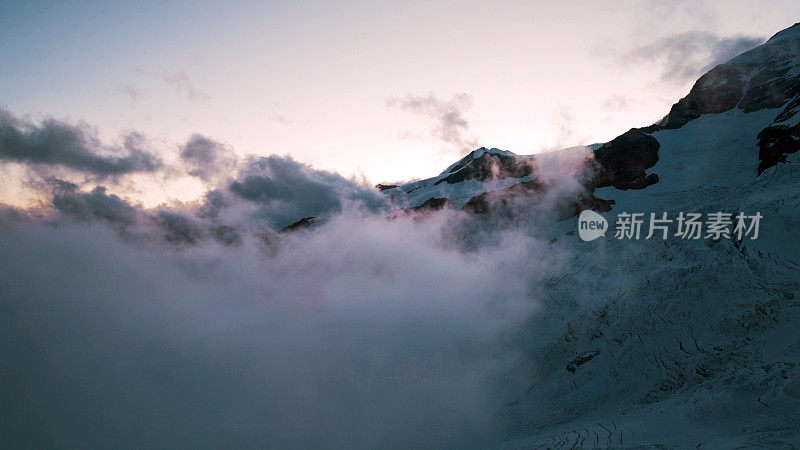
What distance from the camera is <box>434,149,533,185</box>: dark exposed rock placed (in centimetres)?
11075

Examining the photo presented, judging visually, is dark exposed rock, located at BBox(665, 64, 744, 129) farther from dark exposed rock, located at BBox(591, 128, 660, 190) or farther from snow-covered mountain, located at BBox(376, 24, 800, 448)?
dark exposed rock, located at BBox(591, 128, 660, 190)

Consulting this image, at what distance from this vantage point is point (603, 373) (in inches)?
1398

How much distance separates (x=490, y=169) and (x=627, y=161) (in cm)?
4732

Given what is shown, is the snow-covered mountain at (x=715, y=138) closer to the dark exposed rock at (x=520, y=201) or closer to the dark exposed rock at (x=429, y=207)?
the dark exposed rock at (x=520, y=201)

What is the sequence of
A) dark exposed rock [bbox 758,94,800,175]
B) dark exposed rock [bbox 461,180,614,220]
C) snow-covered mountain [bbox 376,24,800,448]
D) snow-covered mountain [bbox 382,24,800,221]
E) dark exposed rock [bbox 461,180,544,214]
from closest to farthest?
snow-covered mountain [bbox 376,24,800,448]
dark exposed rock [bbox 758,94,800,175]
snow-covered mountain [bbox 382,24,800,221]
dark exposed rock [bbox 461,180,614,220]
dark exposed rock [bbox 461,180,544,214]

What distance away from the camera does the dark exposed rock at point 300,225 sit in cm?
18675

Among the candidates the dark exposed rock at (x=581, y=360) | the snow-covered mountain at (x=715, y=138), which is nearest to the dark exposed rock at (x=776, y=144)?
the snow-covered mountain at (x=715, y=138)

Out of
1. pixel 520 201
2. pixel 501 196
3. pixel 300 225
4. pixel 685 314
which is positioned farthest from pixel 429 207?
pixel 300 225

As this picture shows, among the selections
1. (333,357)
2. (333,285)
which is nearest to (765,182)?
(333,357)

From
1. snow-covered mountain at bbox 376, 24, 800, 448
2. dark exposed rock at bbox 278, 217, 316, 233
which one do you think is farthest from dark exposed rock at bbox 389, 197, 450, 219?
dark exposed rock at bbox 278, 217, 316, 233

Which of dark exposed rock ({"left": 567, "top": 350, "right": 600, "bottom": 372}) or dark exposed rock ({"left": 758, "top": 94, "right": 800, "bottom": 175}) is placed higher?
dark exposed rock ({"left": 758, "top": 94, "right": 800, "bottom": 175})

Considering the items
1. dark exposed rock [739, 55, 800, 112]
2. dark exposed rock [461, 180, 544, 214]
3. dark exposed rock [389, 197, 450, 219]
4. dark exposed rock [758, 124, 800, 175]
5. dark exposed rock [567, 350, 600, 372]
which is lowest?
dark exposed rock [567, 350, 600, 372]

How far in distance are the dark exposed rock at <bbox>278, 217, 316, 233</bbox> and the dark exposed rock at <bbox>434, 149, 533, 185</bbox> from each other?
87.7 meters

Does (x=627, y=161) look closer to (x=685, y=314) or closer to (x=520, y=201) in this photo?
(x=520, y=201)
